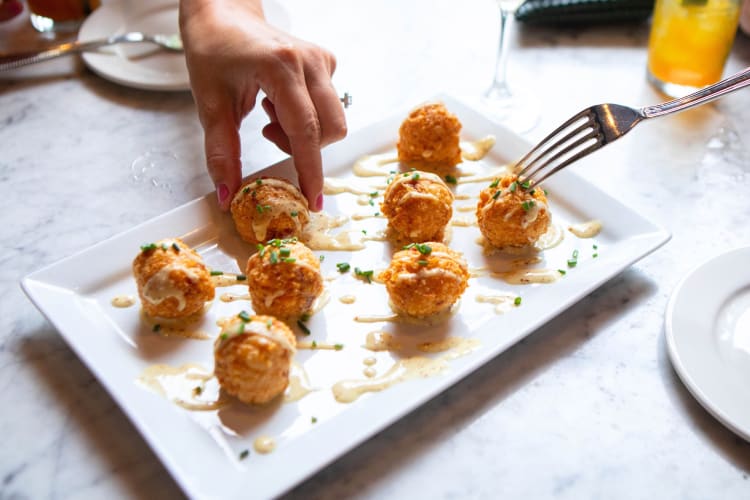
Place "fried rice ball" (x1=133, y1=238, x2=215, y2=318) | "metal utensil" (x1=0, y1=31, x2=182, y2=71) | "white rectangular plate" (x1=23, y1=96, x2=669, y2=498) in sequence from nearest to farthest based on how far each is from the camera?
"white rectangular plate" (x1=23, y1=96, x2=669, y2=498) < "fried rice ball" (x1=133, y1=238, x2=215, y2=318) < "metal utensil" (x1=0, y1=31, x2=182, y2=71)

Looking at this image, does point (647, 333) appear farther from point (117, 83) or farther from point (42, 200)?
point (117, 83)

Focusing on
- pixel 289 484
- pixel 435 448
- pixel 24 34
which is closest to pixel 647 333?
pixel 435 448

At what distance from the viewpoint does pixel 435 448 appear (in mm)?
1502

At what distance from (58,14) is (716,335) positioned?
282 centimetres

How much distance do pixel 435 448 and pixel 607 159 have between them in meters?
1.33

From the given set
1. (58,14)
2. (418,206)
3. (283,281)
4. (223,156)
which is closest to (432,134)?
(418,206)

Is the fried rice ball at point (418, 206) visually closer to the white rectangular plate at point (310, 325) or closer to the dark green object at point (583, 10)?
the white rectangular plate at point (310, 325)

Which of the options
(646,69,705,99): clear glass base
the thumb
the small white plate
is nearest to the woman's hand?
the thumb

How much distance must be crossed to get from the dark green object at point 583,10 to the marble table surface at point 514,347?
71 millimetres

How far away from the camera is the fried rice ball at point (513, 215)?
6.06 feet

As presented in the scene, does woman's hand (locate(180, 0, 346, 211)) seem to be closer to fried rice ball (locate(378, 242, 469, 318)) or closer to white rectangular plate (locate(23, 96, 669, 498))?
white rectangular plate (locate(23, 96, 669, 498))

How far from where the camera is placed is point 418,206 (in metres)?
1.88

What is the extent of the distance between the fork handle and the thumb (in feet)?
3.74

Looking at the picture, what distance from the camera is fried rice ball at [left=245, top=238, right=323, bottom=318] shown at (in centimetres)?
167
